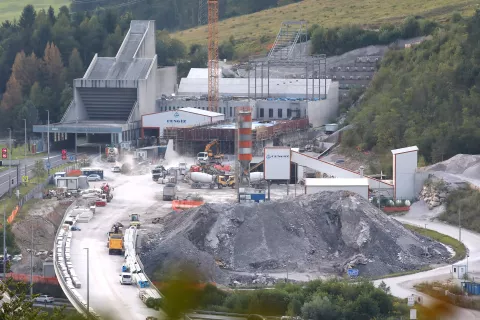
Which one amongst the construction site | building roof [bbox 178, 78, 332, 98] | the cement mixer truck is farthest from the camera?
building roof [bbox 178, 78, 332, 98]

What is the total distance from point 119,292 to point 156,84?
120 feet

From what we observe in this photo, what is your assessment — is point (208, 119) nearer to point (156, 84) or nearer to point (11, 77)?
point (156, 84)

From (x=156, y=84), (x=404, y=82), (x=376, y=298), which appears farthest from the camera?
(x=156, y=84)

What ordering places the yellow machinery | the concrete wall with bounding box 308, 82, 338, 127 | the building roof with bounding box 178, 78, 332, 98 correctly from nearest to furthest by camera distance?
the yellow machinery → the concrete wall with bounding box 308, 82, 338, 127 → the building roof with bounding box 178, 78, 332, 98

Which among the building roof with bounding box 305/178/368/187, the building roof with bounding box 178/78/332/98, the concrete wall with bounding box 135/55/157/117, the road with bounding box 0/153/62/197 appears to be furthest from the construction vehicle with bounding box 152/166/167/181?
the building roof with bounding box 178/78/332/98

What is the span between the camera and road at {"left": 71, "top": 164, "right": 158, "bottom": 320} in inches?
994

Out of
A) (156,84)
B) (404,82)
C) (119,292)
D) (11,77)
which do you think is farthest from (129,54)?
(119,292)

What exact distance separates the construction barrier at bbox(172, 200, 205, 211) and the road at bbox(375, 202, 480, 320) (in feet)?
22.3

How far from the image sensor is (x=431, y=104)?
5053 cm

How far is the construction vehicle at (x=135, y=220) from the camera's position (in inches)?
1439

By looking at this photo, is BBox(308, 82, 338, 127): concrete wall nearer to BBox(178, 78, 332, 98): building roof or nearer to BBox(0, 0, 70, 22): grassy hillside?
BBox(178, 78, 332, 98): building roof

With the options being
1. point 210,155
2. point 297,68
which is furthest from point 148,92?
point 297,68

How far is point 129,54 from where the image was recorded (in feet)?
210

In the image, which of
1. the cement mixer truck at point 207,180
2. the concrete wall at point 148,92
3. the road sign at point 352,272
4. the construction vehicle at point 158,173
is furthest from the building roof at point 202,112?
the road sign at point 352,272
